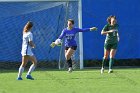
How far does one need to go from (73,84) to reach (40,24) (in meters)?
6.87

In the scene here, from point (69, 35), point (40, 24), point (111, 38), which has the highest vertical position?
point (40, 24)

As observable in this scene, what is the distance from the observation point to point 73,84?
1427cm

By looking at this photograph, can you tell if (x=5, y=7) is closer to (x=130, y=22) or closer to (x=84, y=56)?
(x=84, y=56)

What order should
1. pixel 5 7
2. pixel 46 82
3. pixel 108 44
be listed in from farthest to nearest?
pixel 5 7 → pixel 108 44 → pixel 46 82

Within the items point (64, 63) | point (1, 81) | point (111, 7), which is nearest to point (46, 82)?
point (1, 81)

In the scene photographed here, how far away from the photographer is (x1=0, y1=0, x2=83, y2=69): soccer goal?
67.1ft

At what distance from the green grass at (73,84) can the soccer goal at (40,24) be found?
3.31 meters

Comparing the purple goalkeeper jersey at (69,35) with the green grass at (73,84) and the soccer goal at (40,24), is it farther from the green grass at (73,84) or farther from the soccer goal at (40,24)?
the soccer goal at (40,24)

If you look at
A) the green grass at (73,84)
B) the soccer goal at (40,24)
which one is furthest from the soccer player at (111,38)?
the soccer goal at (40,24)

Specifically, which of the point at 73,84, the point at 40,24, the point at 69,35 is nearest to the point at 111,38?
the point at 69,35

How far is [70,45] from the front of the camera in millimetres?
18484

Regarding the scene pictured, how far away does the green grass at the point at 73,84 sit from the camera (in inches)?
503

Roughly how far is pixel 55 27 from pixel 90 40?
159cm

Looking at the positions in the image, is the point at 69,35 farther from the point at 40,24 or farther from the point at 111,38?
the point at 40,24
